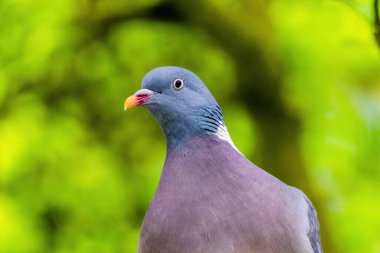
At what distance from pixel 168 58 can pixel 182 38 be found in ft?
0.54

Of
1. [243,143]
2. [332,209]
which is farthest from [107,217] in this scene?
[332,209]

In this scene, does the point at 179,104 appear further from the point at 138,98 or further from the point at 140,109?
the point at 140,109

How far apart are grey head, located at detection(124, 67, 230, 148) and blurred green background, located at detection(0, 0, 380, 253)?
160cm

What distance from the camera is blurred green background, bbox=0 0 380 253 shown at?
450cm

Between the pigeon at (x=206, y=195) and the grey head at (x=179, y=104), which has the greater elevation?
the grey head at (x=179, y=104)

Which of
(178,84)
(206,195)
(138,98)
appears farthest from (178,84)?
(206,195)

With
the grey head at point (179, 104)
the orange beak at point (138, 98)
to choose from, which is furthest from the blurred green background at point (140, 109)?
the orange beak at point (138, 98)

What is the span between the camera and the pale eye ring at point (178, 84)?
2.79m

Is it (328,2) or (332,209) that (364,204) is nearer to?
(332,209)

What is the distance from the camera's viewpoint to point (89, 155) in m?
4.77

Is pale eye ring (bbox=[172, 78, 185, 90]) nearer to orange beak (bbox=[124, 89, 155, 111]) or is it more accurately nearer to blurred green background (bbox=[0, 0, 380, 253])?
orange beak (bbox=[124, 89, 155, 111])

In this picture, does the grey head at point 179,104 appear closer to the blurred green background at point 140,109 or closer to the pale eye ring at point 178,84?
the pale eye ring at point 178,84

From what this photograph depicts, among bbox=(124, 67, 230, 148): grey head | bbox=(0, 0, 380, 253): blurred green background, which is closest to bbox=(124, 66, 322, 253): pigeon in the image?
bbox=(124, 67, 230, 148): grey head

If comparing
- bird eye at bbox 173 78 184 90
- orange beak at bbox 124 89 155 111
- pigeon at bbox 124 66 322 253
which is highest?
bird eye at bbox 173 78 184 90
